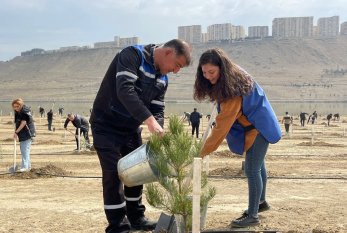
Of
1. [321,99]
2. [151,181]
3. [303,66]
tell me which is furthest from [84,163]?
[303,66]

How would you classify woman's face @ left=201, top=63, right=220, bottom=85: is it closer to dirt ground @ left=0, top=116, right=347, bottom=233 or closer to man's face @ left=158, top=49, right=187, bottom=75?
man's face @ left=158, top=49, right=187, bottom=75

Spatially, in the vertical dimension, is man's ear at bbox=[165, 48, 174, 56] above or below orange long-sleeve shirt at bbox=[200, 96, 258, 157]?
above

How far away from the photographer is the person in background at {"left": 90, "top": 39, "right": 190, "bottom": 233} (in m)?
4.25

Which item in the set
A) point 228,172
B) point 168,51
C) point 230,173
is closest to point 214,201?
point 230,173

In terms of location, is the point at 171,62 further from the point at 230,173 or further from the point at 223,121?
the point at 230,173

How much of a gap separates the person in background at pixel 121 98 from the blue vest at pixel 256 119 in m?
0.74

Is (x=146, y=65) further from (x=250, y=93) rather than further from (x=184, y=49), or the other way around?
(x=250, y=93)

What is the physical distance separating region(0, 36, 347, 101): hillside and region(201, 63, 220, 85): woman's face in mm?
116828

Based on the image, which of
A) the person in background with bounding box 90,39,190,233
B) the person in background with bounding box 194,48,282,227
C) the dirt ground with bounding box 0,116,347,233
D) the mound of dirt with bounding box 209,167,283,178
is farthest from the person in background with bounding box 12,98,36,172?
the person in background with bounding box 194,48,282,227

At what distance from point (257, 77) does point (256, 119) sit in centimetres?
14812

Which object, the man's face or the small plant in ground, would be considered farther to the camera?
the man's face

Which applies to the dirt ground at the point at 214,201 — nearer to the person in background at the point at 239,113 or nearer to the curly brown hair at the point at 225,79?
the person in background at the point at 239,113

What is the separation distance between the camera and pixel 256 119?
466cm

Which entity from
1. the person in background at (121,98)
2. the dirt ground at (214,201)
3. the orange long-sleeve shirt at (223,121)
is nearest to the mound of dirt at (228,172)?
the dirt ground at (214,201)
